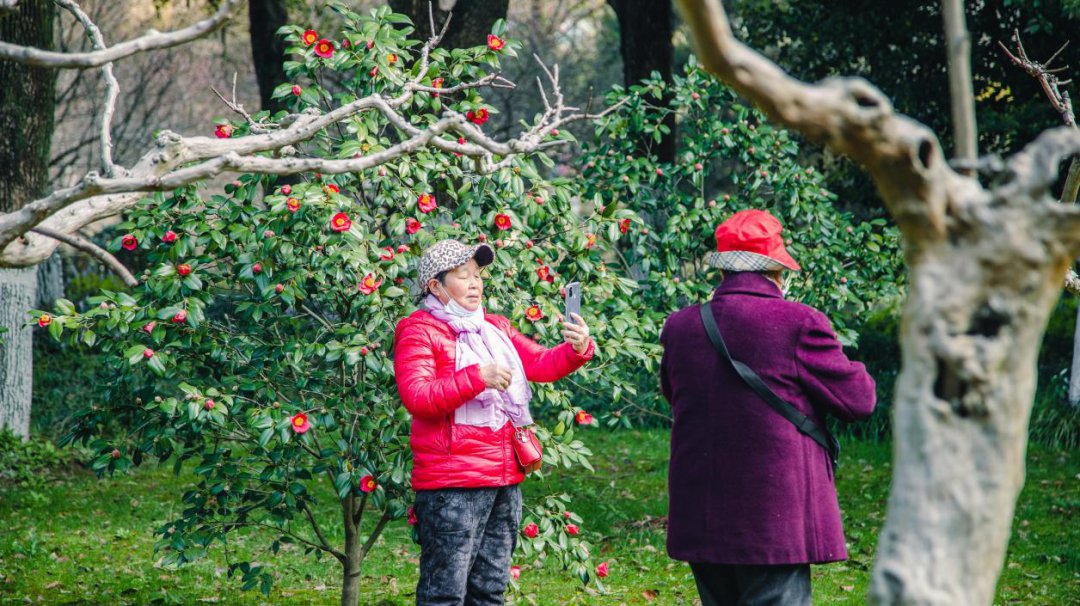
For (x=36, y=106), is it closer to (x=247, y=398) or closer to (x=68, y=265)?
(x=247, y=398)

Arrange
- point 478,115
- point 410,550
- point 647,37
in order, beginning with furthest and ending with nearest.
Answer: point 647,37 < point 410,550 < point 478,115

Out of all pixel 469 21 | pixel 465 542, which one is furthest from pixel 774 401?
pixel 469 21

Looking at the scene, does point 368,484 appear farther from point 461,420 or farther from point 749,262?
point 749,262

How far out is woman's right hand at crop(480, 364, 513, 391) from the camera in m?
3.38

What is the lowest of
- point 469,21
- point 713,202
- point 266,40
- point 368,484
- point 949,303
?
point 368,484

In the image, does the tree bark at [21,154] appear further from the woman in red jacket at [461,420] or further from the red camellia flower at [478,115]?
the woman in red jacket at [461,420]

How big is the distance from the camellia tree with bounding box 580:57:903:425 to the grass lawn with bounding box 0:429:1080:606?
0.95 metres

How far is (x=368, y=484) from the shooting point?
408cm

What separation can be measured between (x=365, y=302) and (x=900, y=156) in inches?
99.1

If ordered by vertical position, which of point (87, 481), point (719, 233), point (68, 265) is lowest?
point (87, 481)

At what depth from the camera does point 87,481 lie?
28.8ft

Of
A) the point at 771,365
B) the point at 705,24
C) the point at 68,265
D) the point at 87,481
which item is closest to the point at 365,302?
the point at 771,365

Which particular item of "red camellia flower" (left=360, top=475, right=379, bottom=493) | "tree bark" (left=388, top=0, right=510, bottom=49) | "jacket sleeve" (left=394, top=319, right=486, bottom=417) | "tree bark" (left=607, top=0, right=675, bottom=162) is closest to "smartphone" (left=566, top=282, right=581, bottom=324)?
"jacket sleeve" (left=394, top=319, right=486, bottom=417)

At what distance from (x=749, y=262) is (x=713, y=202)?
287 centimetres
